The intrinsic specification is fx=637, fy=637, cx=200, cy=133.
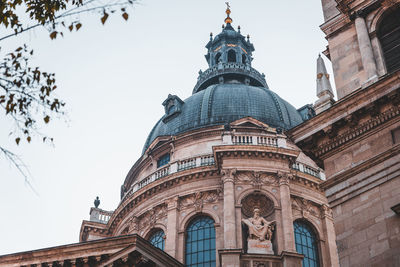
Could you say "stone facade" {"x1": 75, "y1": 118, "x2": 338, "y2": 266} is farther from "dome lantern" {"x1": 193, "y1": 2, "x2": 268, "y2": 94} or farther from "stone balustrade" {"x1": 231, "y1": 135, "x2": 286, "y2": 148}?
"dome lantern" {"x1": 193, "y1": 2, "x2": 268, "y2": 94}

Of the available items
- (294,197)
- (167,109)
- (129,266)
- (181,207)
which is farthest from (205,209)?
(129,266)

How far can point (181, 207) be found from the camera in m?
35.4

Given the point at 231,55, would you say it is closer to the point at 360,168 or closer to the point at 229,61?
the point at 229,61

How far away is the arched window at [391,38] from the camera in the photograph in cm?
1752

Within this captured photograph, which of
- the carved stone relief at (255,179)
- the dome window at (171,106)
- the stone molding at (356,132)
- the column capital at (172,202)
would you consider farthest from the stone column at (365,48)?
the dome window at (171,106)

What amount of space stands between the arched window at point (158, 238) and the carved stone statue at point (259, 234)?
5.05 m

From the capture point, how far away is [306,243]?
1332 inches

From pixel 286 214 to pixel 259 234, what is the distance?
209 centimetres

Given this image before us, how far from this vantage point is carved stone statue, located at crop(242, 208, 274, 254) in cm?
3136

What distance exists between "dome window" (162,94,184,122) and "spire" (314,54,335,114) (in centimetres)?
2440

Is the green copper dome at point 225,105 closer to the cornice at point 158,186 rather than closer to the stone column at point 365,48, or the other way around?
the cornice at point 158,186

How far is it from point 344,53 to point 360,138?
345 cm

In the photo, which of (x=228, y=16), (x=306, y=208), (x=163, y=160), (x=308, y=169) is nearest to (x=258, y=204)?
(x=306, y=208)

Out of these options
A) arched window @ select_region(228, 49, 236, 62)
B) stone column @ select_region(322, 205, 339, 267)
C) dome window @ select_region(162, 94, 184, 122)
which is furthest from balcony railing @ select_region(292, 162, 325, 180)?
arched window @ select_region(228, 49, 236, 62)
